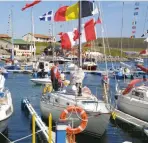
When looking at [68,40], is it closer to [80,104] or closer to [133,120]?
[133,120]

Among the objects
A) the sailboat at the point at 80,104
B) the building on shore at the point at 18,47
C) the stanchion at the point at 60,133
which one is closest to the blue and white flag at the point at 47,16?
the sailboat at the point at 80,104

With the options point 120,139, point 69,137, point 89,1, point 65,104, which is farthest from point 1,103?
point 89,1

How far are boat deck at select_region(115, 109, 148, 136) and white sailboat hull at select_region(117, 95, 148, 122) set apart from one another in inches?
24.2

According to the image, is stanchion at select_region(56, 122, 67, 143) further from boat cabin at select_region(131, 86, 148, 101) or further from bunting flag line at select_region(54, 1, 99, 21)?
bunting flag line at select_region(54, 1, 99, 21)

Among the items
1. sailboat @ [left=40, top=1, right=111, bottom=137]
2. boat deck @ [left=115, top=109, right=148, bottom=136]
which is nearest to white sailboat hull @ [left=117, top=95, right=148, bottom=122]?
boat deck @ [left=115, top=109, right=148, bottom=136]

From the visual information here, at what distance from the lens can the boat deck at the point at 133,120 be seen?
74.1 feet

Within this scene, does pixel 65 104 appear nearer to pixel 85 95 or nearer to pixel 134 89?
pixel 85 95

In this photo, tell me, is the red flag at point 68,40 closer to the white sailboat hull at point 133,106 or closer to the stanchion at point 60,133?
the white sailboat hull at point 133,106

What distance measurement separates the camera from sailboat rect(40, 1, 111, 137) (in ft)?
67.8

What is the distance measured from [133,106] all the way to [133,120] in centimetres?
202

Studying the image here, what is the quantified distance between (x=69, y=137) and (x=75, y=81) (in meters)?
6.59

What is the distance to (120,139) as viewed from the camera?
22391 millimetres

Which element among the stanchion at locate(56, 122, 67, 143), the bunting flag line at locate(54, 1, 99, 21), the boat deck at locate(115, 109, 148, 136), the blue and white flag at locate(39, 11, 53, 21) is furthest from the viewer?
the blue and white flag at locate(39, 11, 53, 21)

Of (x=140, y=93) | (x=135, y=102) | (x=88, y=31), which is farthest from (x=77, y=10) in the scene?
(x=135, y=102)
